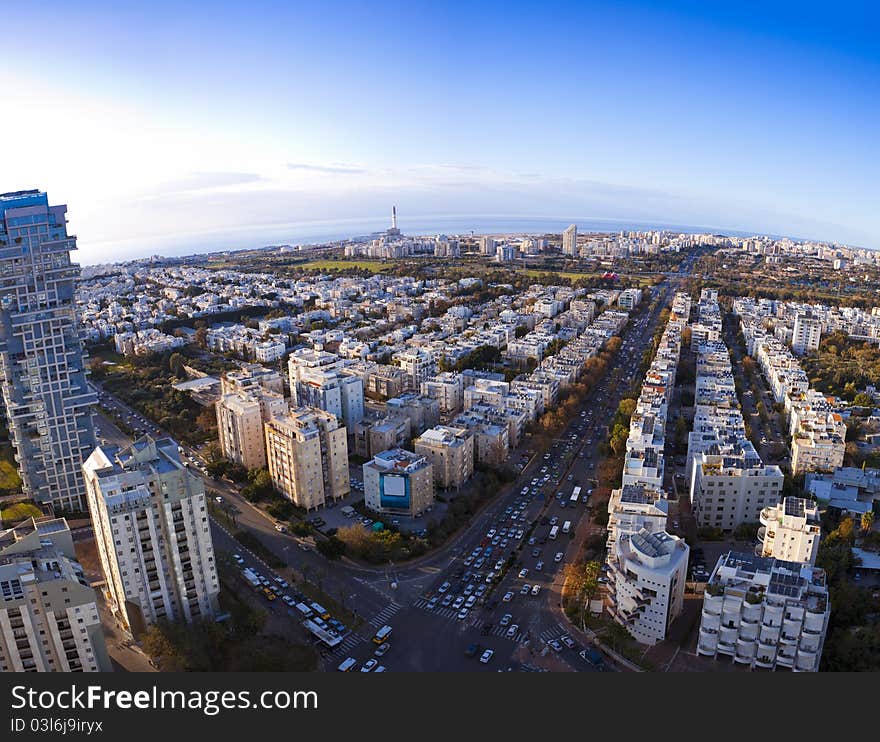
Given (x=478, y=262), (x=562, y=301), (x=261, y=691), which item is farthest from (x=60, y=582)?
(x=478, y=262)

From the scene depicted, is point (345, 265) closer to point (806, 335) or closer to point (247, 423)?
point (806, 335)

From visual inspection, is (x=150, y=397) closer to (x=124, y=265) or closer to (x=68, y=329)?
(x=68, y=329)

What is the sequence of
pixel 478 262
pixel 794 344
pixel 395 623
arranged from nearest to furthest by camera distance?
pixel 395 623 < pixel 794 344 < pixel 478 262

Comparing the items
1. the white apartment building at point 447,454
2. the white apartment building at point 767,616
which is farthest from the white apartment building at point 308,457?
the white apartment building at point 767,616

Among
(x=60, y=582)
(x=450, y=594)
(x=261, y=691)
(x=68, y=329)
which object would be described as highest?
(x=68, y=329)

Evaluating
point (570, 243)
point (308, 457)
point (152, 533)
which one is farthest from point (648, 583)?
point (570, 243)

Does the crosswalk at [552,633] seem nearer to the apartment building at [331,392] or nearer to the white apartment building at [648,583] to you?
the white apartment building at [648,583]

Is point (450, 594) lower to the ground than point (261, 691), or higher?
lower
